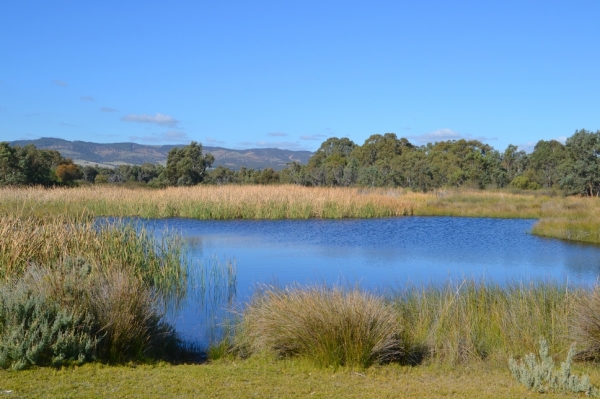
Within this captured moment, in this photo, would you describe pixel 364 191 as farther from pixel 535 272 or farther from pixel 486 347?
pixel 486 347

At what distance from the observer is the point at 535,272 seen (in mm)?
15148

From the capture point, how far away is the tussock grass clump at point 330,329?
6758 millimetres

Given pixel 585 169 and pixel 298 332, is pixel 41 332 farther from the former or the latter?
pixel 585 169

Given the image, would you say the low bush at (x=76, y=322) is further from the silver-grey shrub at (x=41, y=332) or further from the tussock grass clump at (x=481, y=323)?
the tussock grass clump at (x=481, y=323)

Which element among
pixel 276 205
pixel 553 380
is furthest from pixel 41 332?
pixel 276 205

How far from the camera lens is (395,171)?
56594 mm

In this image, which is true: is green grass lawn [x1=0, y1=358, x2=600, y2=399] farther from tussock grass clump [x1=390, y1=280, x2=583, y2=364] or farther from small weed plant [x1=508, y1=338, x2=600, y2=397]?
tussock grass clump [x1=390, y1=280, x2=583, y2=364]

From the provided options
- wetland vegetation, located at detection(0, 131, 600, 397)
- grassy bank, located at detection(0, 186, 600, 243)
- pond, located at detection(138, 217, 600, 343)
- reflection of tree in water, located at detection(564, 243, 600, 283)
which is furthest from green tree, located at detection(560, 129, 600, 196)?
wetland vegetation, located at detection(0, 131, 600, 397)

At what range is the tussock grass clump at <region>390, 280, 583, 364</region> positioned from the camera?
289 inches

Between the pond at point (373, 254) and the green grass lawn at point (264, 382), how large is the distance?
7.98 feet

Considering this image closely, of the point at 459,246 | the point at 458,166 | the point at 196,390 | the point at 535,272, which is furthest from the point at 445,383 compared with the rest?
the point at 458,166

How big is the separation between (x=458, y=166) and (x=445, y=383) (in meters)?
56.0

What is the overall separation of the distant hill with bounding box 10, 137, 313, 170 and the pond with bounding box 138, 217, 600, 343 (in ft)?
321

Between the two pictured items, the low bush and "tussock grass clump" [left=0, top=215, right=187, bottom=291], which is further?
"tussock grass clump" [left=0, top=215, right=187, bottom=291]
